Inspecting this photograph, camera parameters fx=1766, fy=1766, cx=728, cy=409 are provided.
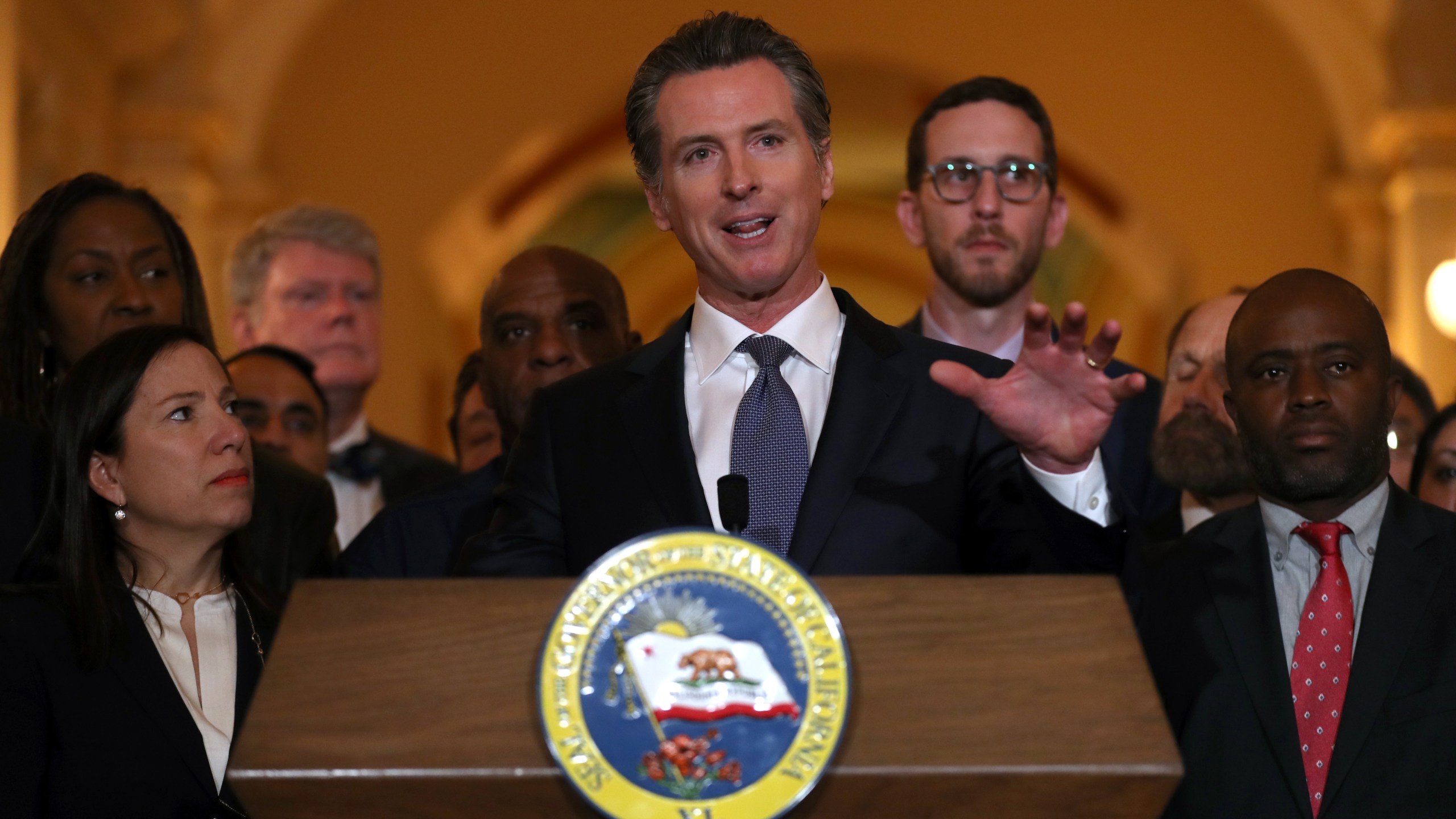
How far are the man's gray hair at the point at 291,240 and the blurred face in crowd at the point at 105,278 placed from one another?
Result: 5.12 ft

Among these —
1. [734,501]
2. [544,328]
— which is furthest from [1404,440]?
[734,501]

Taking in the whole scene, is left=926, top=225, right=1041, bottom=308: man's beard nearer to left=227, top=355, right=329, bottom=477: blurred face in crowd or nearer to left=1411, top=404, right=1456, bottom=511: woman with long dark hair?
left=1411, top=404, right=1456, bottom=511: woman with long dark hair

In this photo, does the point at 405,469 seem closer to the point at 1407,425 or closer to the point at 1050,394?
the point at 1407,425

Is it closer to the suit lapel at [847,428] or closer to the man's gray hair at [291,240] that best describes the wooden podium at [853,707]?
the suit lapel at [847,428]

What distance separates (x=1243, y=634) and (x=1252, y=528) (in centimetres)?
23

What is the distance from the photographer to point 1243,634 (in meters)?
2.83

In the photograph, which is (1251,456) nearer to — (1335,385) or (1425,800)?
(1335,385)

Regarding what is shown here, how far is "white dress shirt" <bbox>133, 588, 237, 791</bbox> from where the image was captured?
9.52 ft

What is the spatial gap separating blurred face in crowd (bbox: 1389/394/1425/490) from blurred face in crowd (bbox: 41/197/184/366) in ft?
9.47

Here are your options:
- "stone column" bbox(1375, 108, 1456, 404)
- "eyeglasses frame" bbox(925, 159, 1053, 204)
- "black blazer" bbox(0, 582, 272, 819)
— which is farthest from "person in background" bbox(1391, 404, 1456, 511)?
"stone column" bbox(1375, 108, 1456, 404)

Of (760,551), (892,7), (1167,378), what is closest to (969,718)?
(760,551)

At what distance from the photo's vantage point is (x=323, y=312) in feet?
17.6

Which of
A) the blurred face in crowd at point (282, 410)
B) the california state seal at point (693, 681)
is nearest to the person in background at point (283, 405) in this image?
the blurred face in crowd at point (282, 410)

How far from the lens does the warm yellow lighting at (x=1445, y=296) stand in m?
8.67
